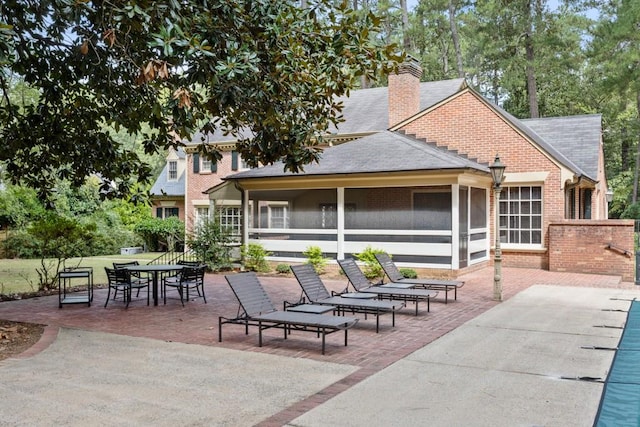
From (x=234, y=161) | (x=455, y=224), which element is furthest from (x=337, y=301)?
(x=234, y=161)

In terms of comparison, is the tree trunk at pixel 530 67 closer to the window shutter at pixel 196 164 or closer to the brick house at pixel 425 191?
the brick house at pixel 425 191

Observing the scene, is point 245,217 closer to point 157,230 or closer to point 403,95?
point 403,95

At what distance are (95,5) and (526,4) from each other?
3192cm

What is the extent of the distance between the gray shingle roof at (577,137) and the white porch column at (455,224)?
7.49m

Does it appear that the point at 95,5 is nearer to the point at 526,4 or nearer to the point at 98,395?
the point at 98,395

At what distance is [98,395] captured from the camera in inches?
219

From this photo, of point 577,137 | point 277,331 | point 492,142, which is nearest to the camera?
point 277,331

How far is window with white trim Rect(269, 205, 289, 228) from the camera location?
59.1 feet

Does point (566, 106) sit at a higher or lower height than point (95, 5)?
higher

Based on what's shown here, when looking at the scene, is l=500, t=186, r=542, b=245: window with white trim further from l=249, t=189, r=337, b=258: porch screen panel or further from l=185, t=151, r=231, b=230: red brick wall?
l=185, t=151, r=231, b=230: red brick wall

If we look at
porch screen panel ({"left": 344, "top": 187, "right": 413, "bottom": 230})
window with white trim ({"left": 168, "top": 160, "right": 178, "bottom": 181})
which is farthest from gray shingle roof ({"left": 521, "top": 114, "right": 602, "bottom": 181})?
window with white trim ({"left": 168, "top": 160, "right": 178, "bottom": 181})

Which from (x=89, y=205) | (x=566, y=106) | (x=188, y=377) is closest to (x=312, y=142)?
(x=188, y=377)

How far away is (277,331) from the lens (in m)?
8.88

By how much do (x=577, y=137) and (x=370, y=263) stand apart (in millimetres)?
11115
